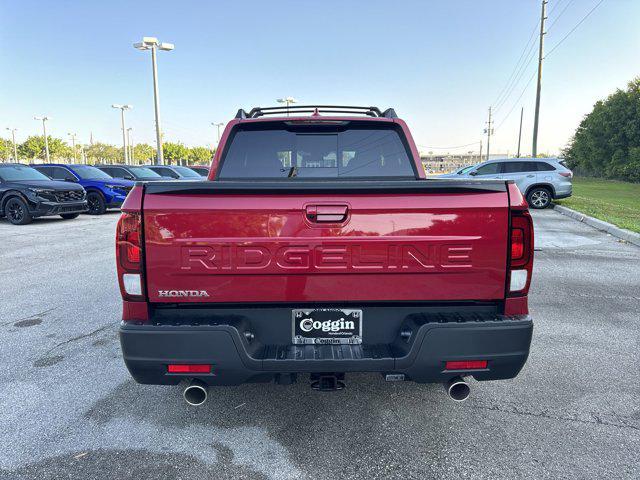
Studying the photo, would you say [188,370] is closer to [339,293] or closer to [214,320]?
[214,320]

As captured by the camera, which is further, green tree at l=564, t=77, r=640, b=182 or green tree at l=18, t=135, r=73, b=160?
green tree at l=18, t=135, r=73, b=160

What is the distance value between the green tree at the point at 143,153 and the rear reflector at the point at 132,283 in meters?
127

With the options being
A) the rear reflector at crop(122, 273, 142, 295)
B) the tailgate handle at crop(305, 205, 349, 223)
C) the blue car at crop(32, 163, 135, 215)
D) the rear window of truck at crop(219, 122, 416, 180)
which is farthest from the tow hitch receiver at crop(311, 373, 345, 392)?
the blue car at crop(32, 163, 135, 215)

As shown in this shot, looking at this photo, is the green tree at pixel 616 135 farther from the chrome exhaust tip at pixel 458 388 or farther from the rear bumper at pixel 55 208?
the chrome exhaust tip at pixel 458 388

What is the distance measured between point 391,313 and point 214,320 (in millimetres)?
977

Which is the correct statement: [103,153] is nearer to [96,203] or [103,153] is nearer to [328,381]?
[96,203]

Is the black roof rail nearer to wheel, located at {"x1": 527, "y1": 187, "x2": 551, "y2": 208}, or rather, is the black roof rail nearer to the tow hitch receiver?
the tow hitch receiver

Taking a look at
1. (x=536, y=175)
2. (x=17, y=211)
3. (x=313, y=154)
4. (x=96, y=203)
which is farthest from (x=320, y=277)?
A: (x=536, y=175)

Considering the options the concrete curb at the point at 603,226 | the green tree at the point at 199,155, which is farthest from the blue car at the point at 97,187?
the green tree at the point at 199,155

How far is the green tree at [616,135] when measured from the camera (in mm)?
35156

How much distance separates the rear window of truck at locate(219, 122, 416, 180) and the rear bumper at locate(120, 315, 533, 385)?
5.12 feet

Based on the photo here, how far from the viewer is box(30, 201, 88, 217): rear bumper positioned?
12320 millimetres

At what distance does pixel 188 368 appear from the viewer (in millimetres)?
2334

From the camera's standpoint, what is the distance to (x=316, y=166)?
3617 millimetres
